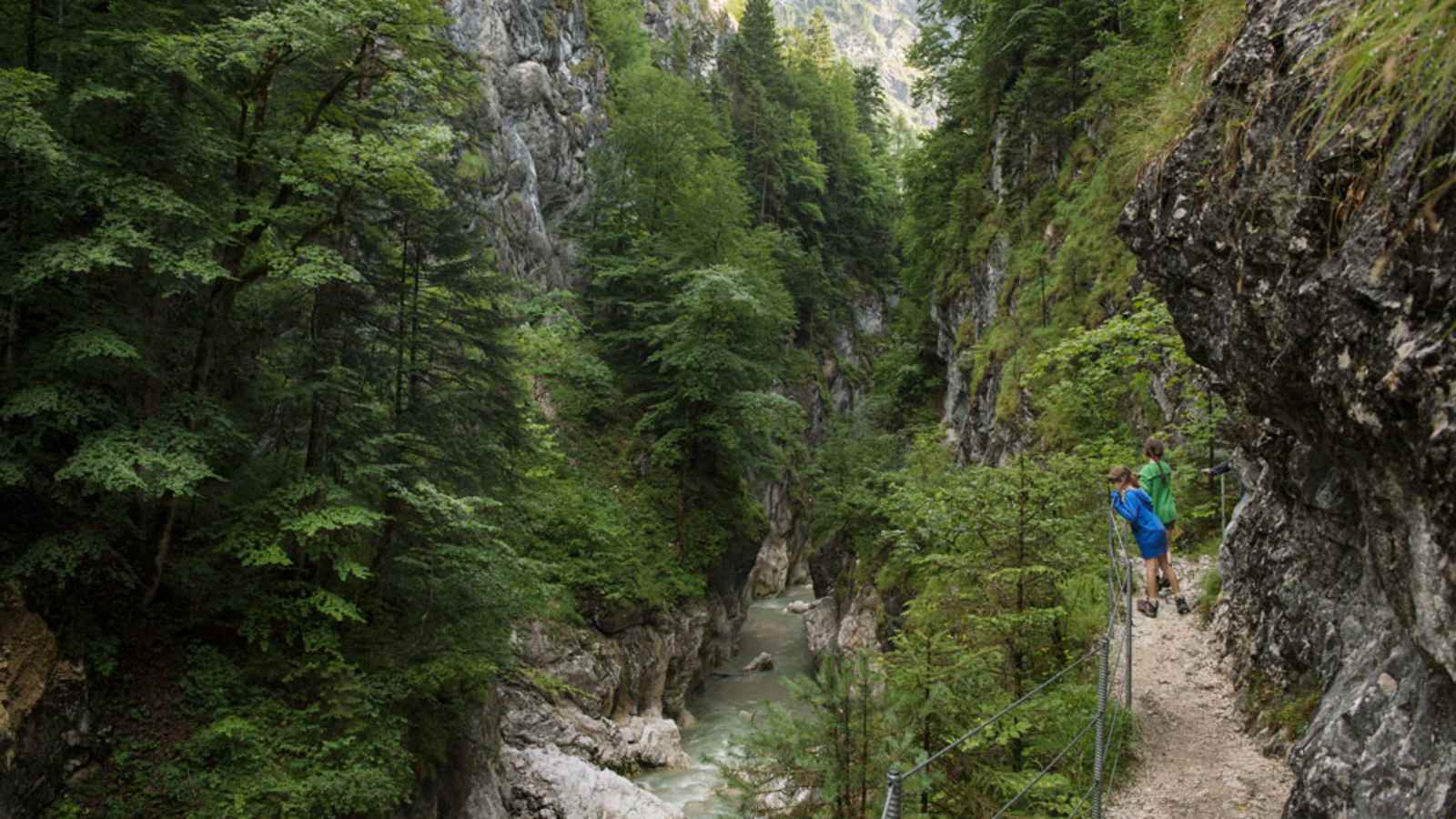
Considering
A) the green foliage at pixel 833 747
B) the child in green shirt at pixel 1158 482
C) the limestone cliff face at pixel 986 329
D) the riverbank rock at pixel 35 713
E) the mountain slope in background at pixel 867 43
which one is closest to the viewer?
the green foliage at pixel 833 747

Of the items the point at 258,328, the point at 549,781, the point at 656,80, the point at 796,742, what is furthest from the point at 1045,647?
the point at 656,80

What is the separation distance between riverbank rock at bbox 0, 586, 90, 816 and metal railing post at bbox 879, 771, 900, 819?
27.6ft

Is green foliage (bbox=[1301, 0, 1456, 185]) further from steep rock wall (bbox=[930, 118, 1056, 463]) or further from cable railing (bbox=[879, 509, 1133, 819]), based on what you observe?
steep rock wall (bbox=[930, 118, 1056, 463])

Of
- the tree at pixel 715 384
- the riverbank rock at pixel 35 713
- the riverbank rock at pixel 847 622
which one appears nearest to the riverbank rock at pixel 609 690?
the tree at pixel 715 384

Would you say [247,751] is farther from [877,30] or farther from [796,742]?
[877,30]

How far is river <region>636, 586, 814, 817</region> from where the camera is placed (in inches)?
643

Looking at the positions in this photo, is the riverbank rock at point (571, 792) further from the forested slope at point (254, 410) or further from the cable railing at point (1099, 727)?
the cable railing at point (1099, 727)

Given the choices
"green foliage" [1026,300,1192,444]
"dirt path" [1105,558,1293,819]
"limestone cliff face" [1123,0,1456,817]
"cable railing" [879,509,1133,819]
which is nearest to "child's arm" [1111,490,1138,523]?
"cable railing" [879,509,1133,819]

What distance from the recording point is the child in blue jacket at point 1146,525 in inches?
302

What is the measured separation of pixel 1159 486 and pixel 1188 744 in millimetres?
2745

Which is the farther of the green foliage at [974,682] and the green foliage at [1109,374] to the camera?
the green foliage at [1109,374]

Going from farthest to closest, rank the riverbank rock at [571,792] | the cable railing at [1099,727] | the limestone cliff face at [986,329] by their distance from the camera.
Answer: the limestone cliff face at [986,329], the riverbank rock at [571,792], the cable railing at [1099,727]

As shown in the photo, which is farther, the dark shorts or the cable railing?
the dark shorts

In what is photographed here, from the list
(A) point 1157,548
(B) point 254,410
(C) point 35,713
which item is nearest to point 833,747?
(A) point 1157,548
